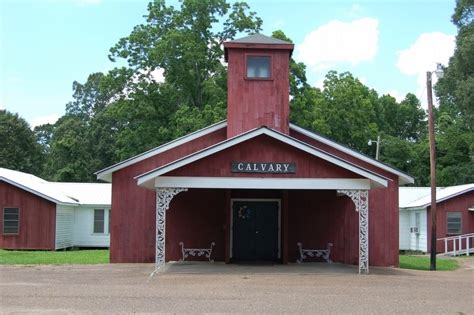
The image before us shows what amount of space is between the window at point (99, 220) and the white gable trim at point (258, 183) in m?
16.3

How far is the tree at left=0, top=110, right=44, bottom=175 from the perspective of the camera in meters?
53.2

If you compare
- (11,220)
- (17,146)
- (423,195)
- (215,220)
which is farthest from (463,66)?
(17,146)

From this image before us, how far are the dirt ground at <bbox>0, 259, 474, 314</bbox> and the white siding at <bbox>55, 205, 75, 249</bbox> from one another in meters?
11.6

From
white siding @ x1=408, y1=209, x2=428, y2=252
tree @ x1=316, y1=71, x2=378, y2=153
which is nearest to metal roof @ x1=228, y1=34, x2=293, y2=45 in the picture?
white siding @ x1=408, y1=209, x2=428, y2=252

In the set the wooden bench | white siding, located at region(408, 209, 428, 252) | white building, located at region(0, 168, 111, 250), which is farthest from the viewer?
white siding, located at region(408, 209, 428, 252)

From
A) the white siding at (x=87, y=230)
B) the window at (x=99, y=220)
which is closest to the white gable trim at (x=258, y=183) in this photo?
the white siding at (x=87, y=230)

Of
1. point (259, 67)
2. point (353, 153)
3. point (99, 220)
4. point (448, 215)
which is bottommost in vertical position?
point (99, 220)

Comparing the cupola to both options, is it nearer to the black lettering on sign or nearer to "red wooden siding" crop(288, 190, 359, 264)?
"red wooden siding" crop(288, 190, 359, 264)

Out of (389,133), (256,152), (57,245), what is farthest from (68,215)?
(389,133)

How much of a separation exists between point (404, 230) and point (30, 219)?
1897 centimetres

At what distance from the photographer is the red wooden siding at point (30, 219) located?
2922 centimetres

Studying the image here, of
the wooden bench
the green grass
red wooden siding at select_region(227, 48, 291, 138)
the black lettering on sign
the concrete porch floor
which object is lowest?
the green grass

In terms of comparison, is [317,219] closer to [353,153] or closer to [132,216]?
[353,153]

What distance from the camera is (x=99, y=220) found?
32344 millimetres
